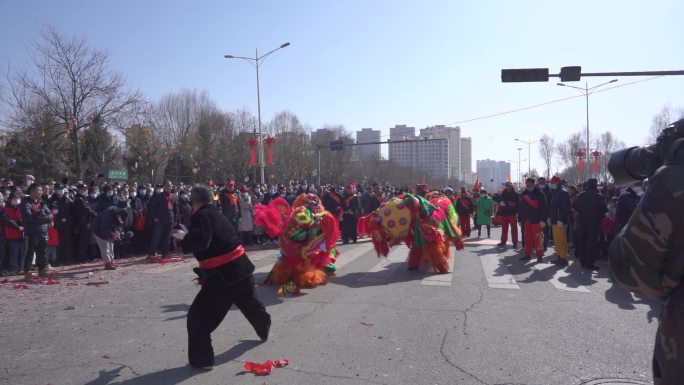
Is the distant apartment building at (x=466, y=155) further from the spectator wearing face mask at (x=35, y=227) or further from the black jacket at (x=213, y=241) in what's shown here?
the black jacket at (x=213, y=241)

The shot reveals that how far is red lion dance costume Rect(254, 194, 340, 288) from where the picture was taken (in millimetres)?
8758

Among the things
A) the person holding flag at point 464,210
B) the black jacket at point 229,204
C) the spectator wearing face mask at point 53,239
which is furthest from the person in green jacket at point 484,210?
the spectator wearing face mask at point 53,239

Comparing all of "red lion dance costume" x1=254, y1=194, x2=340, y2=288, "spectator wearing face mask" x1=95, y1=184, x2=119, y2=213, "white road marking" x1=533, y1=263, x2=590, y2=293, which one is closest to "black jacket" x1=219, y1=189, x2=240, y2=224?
"spectator wearing face mask" x1=95, y1=184, x2=119, y2=213

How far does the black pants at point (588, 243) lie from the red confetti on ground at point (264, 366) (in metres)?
8.47

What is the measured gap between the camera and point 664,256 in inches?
85.9

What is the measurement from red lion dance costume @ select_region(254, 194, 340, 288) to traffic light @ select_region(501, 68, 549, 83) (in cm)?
914

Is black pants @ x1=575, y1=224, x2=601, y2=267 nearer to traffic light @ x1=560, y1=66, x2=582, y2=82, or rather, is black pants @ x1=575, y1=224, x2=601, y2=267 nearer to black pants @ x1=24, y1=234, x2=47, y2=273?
traffic light @ x1=560, y1=66, x2=582, y2=82

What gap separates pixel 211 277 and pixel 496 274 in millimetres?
6987

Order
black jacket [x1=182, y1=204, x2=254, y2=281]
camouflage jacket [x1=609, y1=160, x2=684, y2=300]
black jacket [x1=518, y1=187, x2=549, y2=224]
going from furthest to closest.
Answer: black jacket [x1=518, y1=187, x2=549, y2=224], black jacket [x1=182, y1=204, x2=254, y2=281], camouflage jacket [x1=609, y1=160, x2=684, y2=300]

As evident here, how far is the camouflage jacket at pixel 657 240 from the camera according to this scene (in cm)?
212

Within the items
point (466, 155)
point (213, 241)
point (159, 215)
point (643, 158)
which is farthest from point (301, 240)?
point (466, 155)

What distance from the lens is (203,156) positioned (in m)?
40.3

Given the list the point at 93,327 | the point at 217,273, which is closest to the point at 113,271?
the point at 93,327

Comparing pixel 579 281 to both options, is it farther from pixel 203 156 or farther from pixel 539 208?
pixel 203 156
